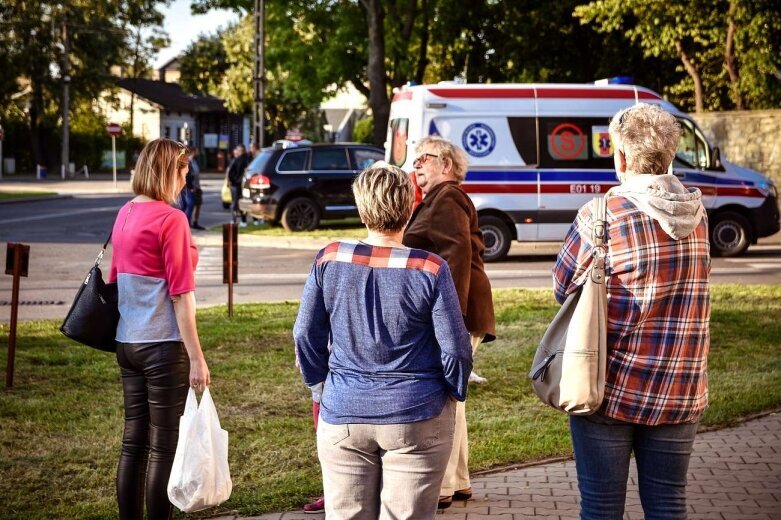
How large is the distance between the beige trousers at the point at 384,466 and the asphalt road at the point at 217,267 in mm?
8882

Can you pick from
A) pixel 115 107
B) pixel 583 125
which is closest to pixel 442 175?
pixel 583 125

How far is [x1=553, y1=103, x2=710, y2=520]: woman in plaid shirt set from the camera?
3.35m

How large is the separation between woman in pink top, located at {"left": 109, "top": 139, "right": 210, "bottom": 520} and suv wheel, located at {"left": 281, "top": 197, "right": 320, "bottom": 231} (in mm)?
17492

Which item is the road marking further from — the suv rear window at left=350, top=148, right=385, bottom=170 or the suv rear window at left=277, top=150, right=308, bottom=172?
the suv rear window at left=350, top=148, right=385, bottom=170

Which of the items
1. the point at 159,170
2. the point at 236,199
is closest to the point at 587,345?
the point at 159,170

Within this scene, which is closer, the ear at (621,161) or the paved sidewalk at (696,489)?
the ear at (621,161)

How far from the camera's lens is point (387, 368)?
3.41 m

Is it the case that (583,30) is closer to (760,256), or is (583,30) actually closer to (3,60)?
(760,256)

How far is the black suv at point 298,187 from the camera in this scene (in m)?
21.9

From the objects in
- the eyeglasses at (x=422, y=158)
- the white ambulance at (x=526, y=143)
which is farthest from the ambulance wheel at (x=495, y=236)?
the eyeglasses at (x=422, y=158)

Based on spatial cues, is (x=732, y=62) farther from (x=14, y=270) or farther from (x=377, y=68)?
(x=14, y=270)

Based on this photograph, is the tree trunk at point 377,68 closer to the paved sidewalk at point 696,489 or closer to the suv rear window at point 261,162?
the suv rear window at point 261,162

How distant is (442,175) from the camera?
516 centimetres

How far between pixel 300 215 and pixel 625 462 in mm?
18967
